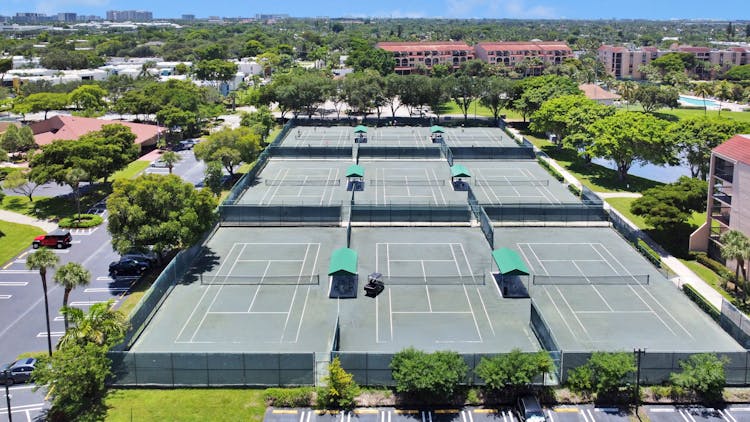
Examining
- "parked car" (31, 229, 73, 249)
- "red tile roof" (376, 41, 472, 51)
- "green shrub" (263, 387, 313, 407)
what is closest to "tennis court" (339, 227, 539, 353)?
"green shrub" (263, 387, 313, 407)

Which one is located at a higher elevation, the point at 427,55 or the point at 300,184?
the point at 427,55

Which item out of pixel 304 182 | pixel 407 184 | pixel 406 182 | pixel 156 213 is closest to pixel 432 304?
pixel 156 213

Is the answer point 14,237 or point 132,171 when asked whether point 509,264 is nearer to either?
point 14,237

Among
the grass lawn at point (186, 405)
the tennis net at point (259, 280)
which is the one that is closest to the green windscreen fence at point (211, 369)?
the grass lawn at point (186, 405)

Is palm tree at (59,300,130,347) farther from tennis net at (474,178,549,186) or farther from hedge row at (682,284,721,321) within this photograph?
tennis net at (474,178,549,186)

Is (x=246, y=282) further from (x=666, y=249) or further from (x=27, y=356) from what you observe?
(x=666, y=249)

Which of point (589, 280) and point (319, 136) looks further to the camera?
point (319, 136)
